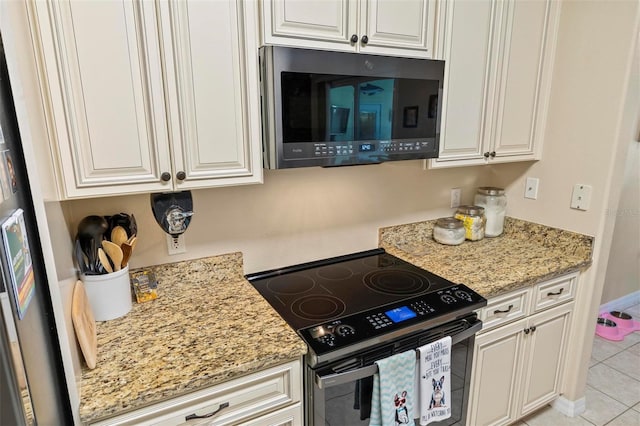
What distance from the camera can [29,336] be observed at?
2.18 ft

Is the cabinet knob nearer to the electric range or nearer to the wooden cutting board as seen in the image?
the electric range

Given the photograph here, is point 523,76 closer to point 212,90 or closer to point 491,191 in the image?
point 491,191

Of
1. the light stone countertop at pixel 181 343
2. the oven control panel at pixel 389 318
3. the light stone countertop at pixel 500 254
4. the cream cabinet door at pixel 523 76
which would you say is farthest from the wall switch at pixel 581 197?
the light stone countertop at pixel 181 343

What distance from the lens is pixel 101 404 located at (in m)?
0.93

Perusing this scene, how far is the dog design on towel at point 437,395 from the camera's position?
140cm

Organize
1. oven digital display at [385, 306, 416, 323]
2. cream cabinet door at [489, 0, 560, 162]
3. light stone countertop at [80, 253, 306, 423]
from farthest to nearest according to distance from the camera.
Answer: cream cabinet door at [489, 0, 560, 162] < oven digital display at [385, 306, 416, 323] < light stone countertop at [80, 253, 306, 423]

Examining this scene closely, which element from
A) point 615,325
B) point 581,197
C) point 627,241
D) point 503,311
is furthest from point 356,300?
point 627,241

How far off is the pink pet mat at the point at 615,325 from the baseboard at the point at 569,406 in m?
1.05

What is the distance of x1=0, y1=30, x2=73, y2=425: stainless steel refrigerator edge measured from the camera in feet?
1.76

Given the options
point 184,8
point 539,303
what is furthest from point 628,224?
point 184,8

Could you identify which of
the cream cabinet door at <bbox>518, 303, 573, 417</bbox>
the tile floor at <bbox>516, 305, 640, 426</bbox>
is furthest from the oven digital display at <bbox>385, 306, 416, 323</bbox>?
the tile floor at <bbox>516, 305, 640, 426</bbox>

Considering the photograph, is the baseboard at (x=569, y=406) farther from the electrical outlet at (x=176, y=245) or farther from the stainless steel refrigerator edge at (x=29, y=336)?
the stainless steel refrigerator edge at (x=29, y=336)

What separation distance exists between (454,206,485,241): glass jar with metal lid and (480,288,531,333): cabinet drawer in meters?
0.44

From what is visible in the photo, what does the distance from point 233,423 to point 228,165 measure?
797 millimetres
